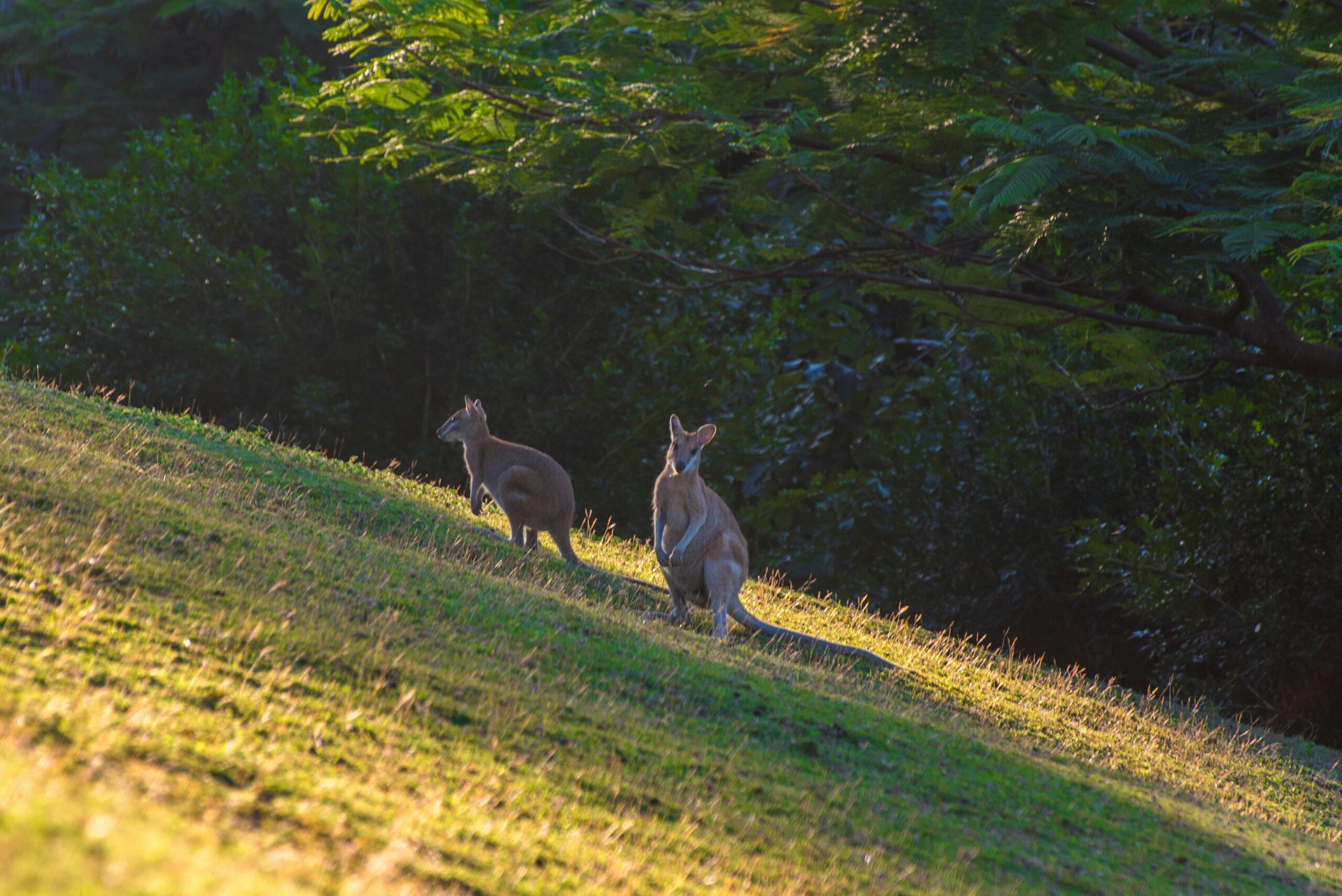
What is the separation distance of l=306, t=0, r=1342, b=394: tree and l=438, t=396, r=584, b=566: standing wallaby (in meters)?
2.33

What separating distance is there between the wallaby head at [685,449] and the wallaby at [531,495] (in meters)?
1.46

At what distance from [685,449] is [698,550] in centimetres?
83

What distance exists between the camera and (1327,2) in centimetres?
981

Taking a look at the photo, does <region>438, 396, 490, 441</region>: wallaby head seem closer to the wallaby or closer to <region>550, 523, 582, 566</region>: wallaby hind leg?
the wallaby

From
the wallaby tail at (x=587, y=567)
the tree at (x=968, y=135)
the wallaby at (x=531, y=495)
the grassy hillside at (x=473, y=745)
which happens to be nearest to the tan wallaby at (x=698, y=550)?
the grassy hillside at (x=473, y=745)

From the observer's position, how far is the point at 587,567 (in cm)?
1132

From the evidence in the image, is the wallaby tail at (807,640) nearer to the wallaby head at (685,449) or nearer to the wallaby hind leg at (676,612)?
the wallaby hind leg at (676,612)

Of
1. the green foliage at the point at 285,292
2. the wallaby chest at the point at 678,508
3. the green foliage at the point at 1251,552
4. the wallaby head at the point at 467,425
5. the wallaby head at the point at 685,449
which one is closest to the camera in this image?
the wallaby head at the point at 685,449

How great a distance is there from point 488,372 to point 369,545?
39.7ft

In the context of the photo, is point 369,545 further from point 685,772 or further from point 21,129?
point 21,129

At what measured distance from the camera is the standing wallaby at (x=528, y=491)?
11.2m

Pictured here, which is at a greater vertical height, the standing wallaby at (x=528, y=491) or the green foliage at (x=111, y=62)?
the green foliage at (x=111, y=62)

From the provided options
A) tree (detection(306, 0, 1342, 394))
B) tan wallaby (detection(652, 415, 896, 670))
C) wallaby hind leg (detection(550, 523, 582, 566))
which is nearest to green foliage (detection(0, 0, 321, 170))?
tree (detection(306, 0, 1342, 394))

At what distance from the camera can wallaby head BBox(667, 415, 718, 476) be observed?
395 inches
